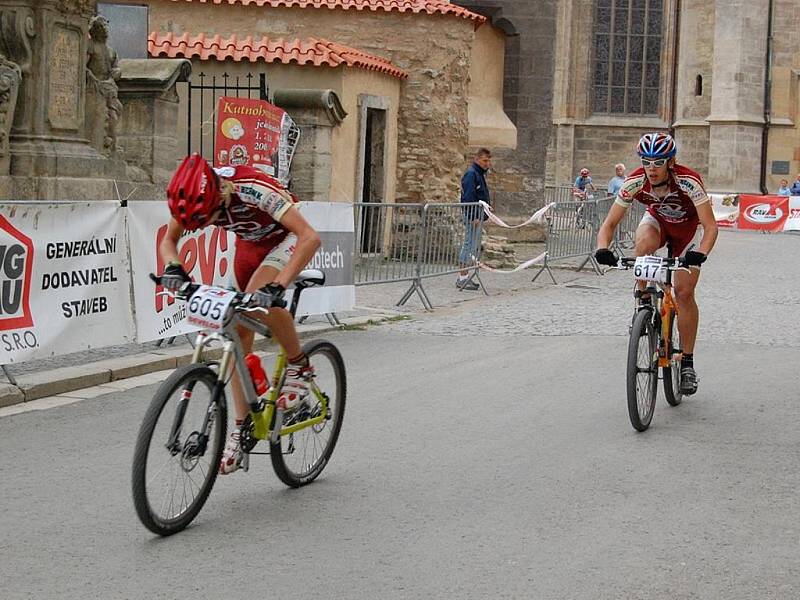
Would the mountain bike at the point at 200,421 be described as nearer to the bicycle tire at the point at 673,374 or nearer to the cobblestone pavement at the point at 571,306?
the bicycle tire at the point at 673,374

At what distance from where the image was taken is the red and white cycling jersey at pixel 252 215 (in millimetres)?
6289

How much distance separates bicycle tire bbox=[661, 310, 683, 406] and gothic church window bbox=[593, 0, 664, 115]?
39011 millimetres

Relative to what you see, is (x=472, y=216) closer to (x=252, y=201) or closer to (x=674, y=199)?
(x=674, y=199)

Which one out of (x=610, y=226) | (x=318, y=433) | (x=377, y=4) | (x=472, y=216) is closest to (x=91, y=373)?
(x=318, y=433)

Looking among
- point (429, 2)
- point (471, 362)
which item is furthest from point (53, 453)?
point (429, 2)

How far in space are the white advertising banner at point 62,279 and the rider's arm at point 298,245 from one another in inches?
152

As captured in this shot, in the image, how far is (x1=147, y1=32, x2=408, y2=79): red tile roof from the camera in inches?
818

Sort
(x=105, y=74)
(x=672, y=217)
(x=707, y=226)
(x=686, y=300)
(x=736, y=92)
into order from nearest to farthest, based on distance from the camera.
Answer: (x=707, y=226), (x=672, y=217), (x=686, y=300), (x=105, y=74), (x=736, y=92)

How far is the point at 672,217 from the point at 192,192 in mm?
4253

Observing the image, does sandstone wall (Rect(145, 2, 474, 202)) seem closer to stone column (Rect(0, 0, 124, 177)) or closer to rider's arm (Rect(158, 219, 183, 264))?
stone column (Rect(0, 0, 124, 177))

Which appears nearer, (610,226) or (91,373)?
(610,226)

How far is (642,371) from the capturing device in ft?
27.9

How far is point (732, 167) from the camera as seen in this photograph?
44844 millimetres

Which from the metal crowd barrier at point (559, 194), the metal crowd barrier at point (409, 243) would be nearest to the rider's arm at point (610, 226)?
the metal crowd barrier at point (409, 243)
